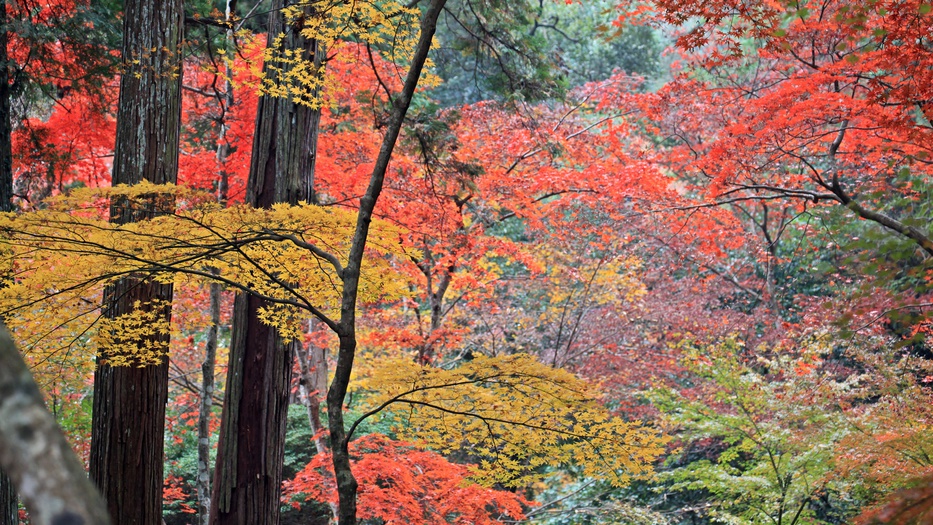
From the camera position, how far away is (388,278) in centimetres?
378

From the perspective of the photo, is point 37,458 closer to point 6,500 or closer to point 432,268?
point 6,500

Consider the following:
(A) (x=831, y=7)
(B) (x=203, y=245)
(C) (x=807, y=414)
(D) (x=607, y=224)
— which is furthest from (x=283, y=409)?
(A) (x=831, y=7)

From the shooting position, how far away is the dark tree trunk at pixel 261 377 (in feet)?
14.9

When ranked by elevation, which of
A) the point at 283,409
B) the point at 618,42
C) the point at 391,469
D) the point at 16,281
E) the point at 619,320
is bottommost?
the point at 391,469

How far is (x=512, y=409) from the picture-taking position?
154 inches

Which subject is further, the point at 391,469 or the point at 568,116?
the point at 568,116

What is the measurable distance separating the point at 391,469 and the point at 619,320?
5.24 metres

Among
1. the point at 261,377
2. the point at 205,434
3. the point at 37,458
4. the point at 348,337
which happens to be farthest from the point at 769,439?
the point at 37,458

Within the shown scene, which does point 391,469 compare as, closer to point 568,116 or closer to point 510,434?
point 510,434

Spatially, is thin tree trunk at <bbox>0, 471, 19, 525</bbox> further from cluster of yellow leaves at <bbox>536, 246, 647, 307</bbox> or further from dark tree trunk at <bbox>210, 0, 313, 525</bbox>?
cluster of yellow leaves at <bbox>536, 246, 647, 307</bbox>

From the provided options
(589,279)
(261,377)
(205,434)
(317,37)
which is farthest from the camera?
(589,279)

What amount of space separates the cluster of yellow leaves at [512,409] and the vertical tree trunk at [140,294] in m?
1.47

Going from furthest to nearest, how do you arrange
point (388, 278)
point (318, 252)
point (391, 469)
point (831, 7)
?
point (831, 7) < point (391, 469) < point (388, 278) < point (318, 252)

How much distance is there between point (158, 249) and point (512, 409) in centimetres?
201
